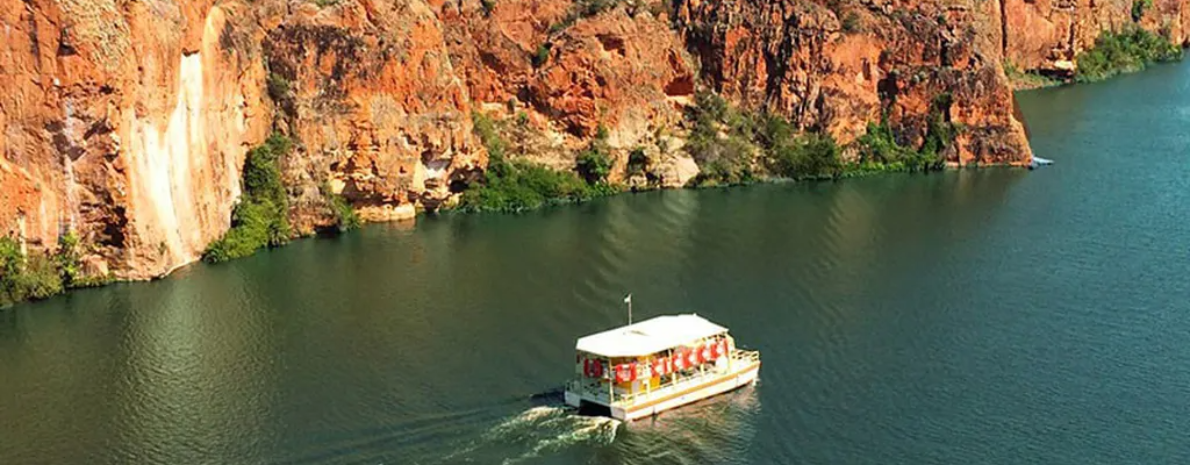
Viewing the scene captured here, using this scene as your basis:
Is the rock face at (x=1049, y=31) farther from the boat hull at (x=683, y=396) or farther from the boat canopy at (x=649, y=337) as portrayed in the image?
the boat hull at (x=683, y=396)

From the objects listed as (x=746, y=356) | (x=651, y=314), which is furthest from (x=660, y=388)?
(x=651, y=314)

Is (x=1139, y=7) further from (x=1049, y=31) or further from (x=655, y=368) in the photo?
(x=655, y=368)

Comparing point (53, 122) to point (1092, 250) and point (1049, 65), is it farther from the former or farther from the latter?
point (1049, 65)

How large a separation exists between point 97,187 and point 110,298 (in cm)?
471

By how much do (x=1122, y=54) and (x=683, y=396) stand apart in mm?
104613

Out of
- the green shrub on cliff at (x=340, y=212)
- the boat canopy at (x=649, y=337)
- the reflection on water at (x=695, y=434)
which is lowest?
the reflection on water at (x=695, y=434)

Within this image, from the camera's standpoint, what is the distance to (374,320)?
181 ft

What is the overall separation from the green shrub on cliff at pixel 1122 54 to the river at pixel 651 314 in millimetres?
56820

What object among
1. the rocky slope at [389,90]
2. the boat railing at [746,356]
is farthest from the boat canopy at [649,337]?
the rocky slope at [389,90]

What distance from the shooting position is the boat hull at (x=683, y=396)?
45000 millimetres

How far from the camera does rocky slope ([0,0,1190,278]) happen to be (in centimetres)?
5791

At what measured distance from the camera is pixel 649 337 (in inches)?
1871

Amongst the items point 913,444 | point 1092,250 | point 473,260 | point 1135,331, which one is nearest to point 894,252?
point 1092,250

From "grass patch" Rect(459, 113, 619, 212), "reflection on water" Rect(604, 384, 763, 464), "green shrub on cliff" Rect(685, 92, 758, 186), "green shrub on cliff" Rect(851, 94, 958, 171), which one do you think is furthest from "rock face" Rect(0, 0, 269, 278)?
"green shrub on cliff" Rect(851, 94, 958, 171)
